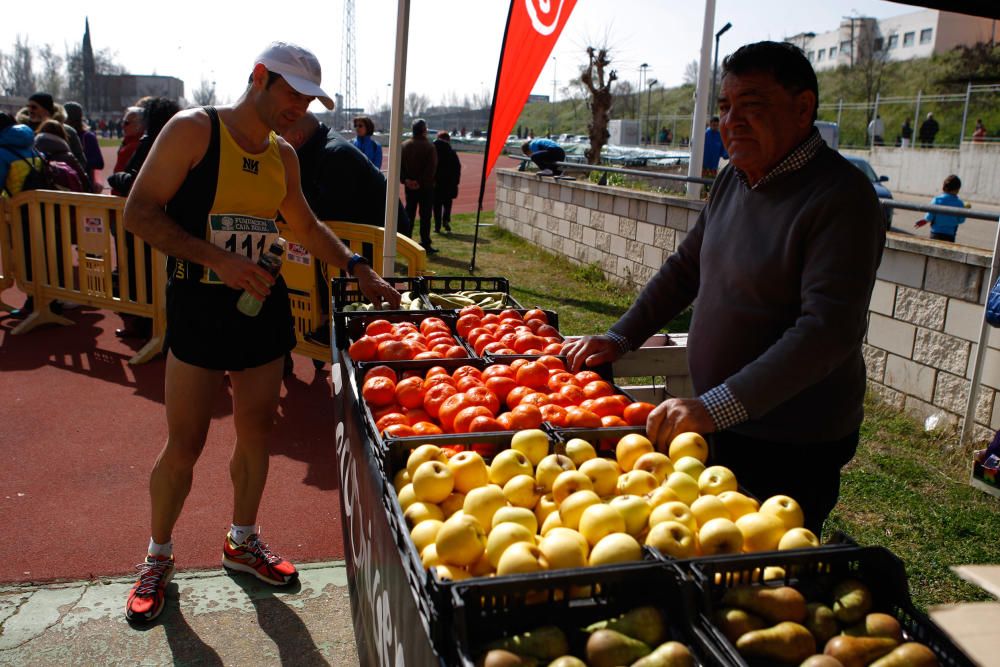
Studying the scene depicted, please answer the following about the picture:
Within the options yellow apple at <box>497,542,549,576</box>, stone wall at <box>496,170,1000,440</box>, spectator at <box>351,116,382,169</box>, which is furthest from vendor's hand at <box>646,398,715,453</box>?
spectator at <box>351,116,382,169</box>

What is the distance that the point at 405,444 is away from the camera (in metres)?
2.32

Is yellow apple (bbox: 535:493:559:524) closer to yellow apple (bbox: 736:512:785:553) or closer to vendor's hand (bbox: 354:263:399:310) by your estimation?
yellow apple (bbox: 736:512:785:553)

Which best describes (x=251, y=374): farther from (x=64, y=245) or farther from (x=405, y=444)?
(x=64, y=245)

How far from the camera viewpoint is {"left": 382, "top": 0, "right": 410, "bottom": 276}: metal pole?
4.95 metres

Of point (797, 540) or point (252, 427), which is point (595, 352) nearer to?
point (797, 540)

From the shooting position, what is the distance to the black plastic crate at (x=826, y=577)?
62.3 inches

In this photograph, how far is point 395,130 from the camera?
536 cm

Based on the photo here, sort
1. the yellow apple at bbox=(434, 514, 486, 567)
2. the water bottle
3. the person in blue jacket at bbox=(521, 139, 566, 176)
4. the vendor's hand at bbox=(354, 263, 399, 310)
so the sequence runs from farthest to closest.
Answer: the person in blue jacket at bbox=(521, 139, 566, 176) < the vendor's hand at bbox=(354, 263, 399, 310) < the water bottle < the yellow apple at bbox=(434, 514, 486, 567)

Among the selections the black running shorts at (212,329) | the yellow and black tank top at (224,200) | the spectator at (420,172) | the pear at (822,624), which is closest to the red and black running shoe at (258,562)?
the black running shorts at (212,329)

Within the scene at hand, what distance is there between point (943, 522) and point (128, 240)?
6706mm

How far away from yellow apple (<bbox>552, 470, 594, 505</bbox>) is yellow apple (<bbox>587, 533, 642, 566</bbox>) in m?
0.30

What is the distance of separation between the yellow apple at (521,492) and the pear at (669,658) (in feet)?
2.12

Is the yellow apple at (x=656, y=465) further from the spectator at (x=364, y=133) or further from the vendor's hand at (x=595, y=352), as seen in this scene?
the spectator at (x=364, y=133)

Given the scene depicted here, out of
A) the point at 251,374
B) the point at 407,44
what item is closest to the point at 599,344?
the point at 251,374
